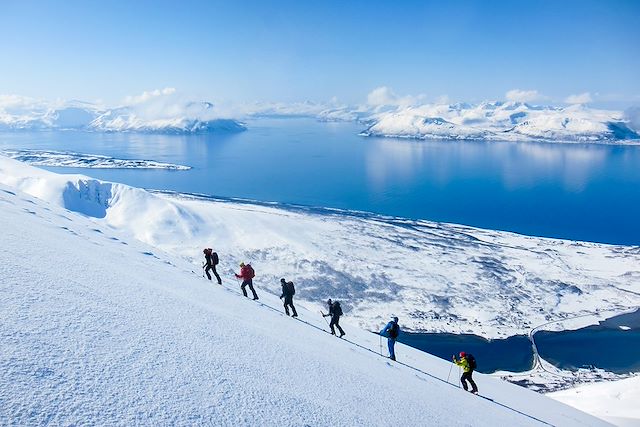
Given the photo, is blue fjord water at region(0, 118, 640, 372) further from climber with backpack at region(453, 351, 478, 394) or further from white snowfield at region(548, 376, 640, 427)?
climber with backpack at region(453, 351, 478, 394)

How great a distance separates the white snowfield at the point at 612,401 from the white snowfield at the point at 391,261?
2300 cm

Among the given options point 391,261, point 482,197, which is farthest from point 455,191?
point 391,261

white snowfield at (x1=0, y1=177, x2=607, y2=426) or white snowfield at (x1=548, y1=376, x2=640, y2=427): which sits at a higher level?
white snowfield at (x1=0, y1=177, x2=607, y2=426)

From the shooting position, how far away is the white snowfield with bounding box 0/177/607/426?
5.15 meters

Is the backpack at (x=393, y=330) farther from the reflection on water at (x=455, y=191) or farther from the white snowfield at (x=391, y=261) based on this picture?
the reflection on water at (x=455, y=191)

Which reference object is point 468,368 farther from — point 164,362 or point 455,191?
point 455,191

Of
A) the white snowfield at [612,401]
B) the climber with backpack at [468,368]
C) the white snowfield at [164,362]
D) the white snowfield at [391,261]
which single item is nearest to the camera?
the white snowfield at [164,362]

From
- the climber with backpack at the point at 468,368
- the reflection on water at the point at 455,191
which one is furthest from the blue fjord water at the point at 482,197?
the climber with backpack at the point at 468,368

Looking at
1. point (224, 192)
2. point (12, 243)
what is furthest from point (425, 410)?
point (224, 192)

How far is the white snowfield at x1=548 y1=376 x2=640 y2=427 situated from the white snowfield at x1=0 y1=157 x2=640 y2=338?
2300 cm

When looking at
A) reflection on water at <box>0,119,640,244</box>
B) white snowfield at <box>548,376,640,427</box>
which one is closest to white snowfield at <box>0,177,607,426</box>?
white snowfield at <box>548,376,640,427</box>

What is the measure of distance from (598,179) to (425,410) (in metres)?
206

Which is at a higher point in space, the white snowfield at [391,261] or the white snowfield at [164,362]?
the white snowfield at [164,362]

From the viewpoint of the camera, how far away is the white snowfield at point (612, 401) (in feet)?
72.2
